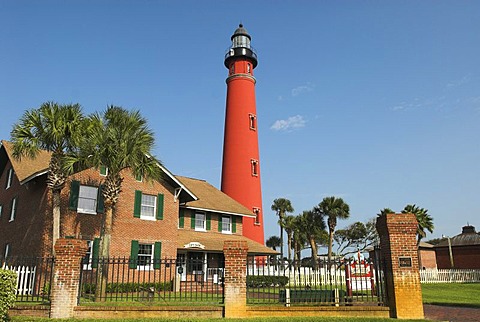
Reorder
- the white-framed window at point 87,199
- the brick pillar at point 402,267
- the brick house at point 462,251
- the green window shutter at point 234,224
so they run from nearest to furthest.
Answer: the brick pillar at point 402,267 < the white-framed window at point 87,199 < the green window shutter at point 234,224 < the brick house at point 462,251

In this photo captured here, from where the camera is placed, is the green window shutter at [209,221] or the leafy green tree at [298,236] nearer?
the green window shutter at [209,221]

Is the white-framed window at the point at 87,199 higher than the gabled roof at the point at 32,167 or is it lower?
lower

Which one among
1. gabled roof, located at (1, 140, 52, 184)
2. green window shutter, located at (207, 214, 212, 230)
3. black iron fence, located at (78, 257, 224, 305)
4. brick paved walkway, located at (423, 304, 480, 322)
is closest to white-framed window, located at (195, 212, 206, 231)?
green window shutter, located at (207, 214, 212, 230)

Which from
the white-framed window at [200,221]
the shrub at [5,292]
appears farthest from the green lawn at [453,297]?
the shrub at [5,292]

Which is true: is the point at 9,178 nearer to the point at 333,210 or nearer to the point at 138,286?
the point at 138,286

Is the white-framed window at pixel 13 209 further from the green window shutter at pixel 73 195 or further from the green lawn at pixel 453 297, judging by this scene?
the green lawn at pixel 453 297

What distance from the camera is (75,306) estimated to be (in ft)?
37.4

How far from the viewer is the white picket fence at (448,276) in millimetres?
31781

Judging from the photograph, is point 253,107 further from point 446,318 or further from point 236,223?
point 446,318

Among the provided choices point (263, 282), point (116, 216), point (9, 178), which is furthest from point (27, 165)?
point (263, 282)

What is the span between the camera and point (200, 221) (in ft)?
86.8

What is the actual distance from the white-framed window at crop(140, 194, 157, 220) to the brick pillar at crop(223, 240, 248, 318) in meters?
12.6

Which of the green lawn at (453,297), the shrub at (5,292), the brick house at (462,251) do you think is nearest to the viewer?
the shrub at (5,292)

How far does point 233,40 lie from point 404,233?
29933 millimetres
